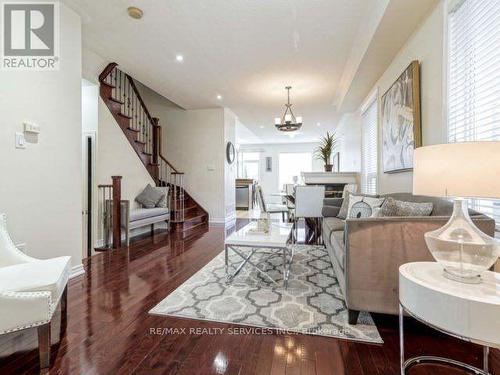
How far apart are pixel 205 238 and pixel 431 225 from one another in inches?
141

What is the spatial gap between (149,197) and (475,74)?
4.88m

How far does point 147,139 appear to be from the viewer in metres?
5.75

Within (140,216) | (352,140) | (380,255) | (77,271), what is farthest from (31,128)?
(352,140)

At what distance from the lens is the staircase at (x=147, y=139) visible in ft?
14.9

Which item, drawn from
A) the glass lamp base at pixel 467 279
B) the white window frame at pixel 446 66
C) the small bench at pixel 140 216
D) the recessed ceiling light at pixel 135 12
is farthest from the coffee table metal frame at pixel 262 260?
the recessed ceiling light at pixel 135 12

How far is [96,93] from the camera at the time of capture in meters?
3.99

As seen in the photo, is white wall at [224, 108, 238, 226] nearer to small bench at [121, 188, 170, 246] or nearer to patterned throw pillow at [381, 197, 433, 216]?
small bench at [121, 188, 170, 246]

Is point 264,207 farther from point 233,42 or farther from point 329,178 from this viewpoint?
point 233,42

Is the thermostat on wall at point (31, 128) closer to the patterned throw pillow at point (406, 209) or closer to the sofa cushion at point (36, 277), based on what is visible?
the sofa cushion at point (36, 277)

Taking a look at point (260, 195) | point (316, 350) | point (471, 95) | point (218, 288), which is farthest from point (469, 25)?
point (260, 195)

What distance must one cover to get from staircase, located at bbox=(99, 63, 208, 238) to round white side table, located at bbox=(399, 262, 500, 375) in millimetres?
4073

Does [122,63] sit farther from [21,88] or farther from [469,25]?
[469,25]

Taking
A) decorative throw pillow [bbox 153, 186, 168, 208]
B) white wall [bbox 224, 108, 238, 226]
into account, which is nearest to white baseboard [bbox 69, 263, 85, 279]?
decorative throw pillow [bbox 153, 186, 168, 208]

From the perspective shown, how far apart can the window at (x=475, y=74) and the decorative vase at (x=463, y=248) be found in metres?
0.70
